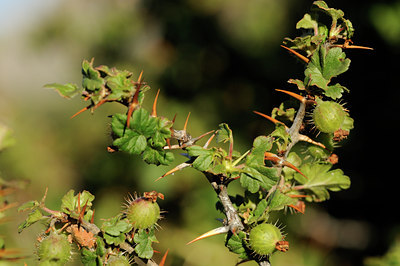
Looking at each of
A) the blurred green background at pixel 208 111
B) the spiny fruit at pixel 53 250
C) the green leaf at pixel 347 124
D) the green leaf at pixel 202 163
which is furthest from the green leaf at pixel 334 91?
the blurred green background at pixel 208 111

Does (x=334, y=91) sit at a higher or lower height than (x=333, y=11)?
lower

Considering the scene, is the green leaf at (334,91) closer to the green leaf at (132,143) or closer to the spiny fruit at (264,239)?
the spiny fruit at (264,239)

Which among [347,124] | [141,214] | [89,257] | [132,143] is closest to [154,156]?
[132,143]

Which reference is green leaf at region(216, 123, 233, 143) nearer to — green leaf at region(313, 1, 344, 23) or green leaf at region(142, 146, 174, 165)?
green leaf at region(142, 146, 174, 165)

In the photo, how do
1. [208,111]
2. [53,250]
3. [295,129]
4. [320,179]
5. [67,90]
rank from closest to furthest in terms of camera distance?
[67,90] < [53,250] < [295,129] < [320,179] < [208,111]

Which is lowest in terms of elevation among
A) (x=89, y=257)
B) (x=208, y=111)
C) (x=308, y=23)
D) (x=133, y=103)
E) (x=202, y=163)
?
(x=208, y=111)

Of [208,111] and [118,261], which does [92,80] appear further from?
[208,111]

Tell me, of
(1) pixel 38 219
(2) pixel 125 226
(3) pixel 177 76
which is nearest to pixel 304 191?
(2) pixel 125 226

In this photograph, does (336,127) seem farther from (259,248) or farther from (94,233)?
(94,233)
